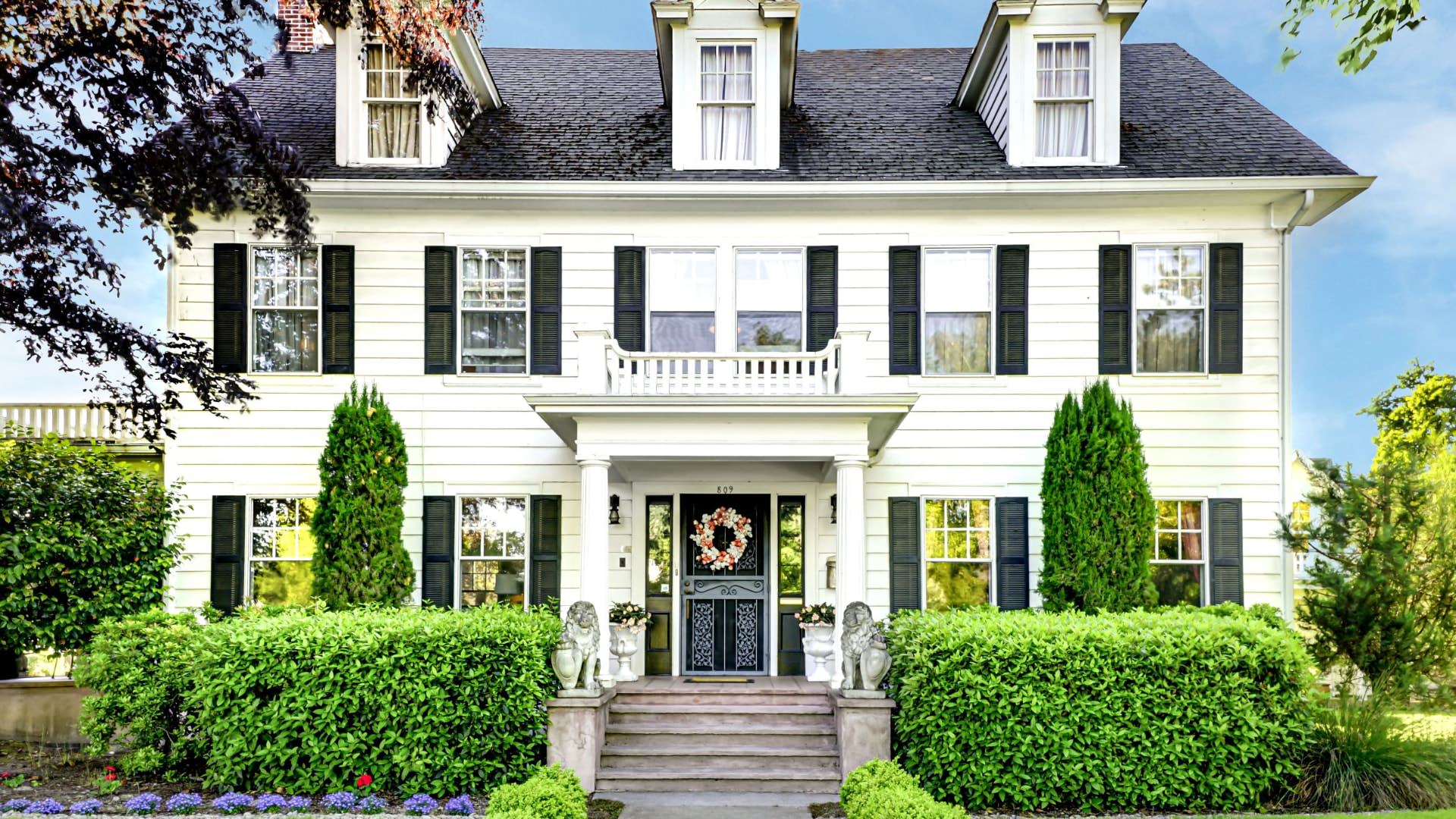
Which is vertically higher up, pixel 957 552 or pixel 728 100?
Result: pixel 728 100

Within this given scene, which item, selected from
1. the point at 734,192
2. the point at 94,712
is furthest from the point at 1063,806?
the point at 94,712

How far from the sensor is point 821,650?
10625 millimetres

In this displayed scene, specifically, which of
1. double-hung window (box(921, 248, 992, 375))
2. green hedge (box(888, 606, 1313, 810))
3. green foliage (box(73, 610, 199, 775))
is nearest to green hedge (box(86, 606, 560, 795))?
green foliage (box(73, 610, 199, 775))

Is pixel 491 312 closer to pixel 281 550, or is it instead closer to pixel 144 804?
pixel 281 550

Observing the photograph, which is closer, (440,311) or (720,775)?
(720,775)

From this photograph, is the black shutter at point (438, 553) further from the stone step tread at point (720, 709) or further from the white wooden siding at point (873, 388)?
the stone step tread at point (720, 709)

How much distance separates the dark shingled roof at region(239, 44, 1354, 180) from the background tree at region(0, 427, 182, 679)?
14.3 feet

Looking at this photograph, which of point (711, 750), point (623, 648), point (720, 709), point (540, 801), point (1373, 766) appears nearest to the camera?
point (540, 801)

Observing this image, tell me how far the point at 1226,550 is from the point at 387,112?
11.5m

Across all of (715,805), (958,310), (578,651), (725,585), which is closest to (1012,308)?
(958,310)

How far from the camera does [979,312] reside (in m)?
11.6

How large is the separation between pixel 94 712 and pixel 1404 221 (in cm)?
2176

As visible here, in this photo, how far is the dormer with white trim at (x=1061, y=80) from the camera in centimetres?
1176

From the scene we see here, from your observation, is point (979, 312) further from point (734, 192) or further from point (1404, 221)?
point (1404, 221)
